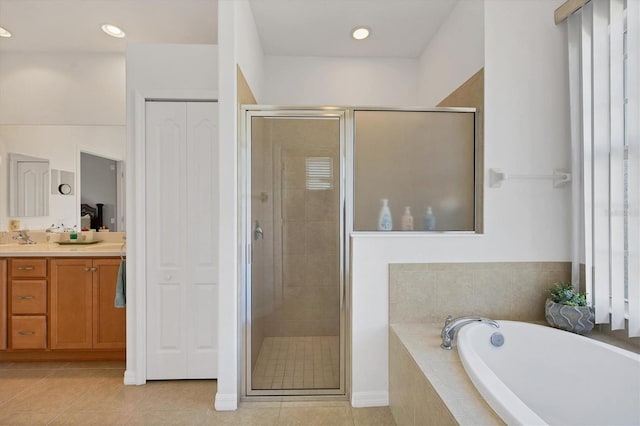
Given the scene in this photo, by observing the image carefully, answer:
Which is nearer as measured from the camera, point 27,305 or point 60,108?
point 27,305

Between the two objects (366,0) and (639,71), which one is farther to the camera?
(366,0)

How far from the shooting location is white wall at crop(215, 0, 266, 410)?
6.48 feet

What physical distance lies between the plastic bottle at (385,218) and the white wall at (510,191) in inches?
2.6

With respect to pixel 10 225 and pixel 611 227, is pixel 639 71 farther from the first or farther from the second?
pixel 10 225

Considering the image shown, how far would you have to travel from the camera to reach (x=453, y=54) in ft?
7.98

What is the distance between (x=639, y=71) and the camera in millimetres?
1581

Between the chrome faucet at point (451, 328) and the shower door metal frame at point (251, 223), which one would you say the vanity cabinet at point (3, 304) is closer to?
the shower door metal frame at point (251, 223)

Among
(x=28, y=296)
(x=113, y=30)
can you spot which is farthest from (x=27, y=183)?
(x=113, y=30)

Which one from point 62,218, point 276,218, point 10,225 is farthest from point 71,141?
point 276,218

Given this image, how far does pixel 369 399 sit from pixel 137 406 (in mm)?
1429

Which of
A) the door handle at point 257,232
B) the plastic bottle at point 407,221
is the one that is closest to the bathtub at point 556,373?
the plastic bottle at point 407,221

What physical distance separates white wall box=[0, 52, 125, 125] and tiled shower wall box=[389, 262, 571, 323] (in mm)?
2803

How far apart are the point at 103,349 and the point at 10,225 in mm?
1471

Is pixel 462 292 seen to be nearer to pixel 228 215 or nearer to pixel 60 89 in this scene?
pixel 228 215
